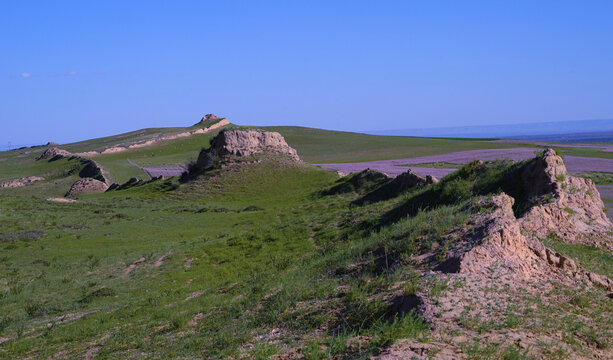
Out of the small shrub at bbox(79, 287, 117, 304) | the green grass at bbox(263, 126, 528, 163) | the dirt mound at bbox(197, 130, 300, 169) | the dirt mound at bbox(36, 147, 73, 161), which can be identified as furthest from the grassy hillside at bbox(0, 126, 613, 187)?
the small shrub at bbox(79, 287, 117, 304)

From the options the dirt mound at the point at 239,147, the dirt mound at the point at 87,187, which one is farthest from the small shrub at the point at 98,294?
the dirt mound at the point at 87,187

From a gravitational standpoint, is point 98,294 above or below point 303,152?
below

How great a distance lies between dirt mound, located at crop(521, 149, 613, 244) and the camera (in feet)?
40.0

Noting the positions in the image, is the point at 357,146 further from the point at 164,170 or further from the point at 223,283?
the point at 223,283

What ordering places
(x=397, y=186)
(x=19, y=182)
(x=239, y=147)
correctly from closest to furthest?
(x=397, y=186) → (x=239, y=147) → (x=19, y=182)

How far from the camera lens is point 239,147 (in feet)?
173

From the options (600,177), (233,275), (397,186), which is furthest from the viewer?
(600,177)

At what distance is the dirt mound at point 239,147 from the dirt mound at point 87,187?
13657 mm

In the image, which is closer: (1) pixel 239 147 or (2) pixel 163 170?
(1) pixel 239 147

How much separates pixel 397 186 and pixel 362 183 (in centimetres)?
805

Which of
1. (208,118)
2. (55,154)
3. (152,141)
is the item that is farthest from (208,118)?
(55,154)

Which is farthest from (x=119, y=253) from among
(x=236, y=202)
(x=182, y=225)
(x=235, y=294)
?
(x=236, y=202)

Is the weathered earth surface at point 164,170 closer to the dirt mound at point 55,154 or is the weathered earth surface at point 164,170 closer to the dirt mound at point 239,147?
the dirt mound at point 239,147

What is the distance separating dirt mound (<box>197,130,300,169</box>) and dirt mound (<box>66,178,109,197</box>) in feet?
44.8
